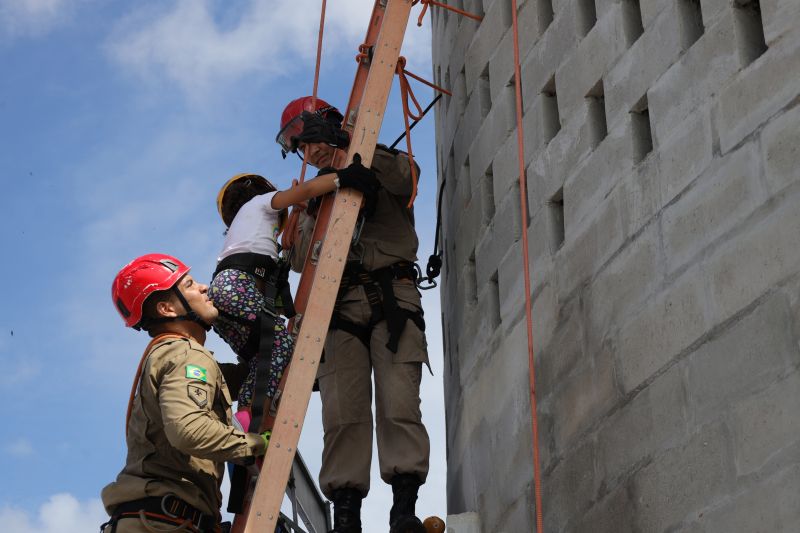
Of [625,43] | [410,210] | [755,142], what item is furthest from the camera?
[410,210]

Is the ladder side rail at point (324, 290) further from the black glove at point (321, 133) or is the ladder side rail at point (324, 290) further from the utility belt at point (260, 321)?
the utility belt at point (260, 321)

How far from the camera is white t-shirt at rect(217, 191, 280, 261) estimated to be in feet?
23.2

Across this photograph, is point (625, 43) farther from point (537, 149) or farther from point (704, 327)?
point (704, 327)

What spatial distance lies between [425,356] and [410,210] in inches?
37.9

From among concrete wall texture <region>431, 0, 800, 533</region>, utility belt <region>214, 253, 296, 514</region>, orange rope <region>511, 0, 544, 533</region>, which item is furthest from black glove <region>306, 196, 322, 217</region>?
orange rope <region>511, 0, 544, 533</region>

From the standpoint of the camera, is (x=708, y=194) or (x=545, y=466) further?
(x=545, y=466)

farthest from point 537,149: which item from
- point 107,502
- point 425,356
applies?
point 107,502

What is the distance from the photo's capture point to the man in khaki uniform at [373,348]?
23.2 feet

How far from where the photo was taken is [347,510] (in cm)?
706

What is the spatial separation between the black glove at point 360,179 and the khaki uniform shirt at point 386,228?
19.1 inches

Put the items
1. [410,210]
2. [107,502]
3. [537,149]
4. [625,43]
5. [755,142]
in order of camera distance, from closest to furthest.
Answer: [755,142] → [107,502] → [625,43] → [537,149] → [410,210]

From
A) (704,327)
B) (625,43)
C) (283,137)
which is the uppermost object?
(283,137)

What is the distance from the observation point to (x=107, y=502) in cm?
570

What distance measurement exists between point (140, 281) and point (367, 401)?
68.5 inches
